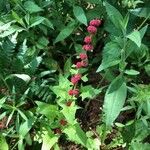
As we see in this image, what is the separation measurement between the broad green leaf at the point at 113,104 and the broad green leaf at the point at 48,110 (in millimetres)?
284

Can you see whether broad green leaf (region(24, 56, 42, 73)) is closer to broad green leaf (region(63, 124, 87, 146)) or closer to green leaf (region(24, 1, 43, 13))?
green leaf (region(24, 1, 43, 13))

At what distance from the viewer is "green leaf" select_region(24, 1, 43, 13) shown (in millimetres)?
1970

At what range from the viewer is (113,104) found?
177 cm

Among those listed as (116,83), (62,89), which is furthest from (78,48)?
(116,83)

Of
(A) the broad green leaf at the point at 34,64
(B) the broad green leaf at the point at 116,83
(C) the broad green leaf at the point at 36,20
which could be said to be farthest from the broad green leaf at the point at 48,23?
(B) the broad green leaf at the point at 116,83

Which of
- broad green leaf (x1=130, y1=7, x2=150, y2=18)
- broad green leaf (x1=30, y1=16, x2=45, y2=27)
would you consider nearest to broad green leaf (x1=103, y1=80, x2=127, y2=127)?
broad green leaf (x1=130, y1=7, x2=150, y2=18)

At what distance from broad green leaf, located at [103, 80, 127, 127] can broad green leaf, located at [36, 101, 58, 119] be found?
0.28m

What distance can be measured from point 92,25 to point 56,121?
0.50 m

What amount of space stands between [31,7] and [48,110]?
0.51 metres

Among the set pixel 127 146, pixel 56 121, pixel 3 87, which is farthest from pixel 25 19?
pixel 127 146

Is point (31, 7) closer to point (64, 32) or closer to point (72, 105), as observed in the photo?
point (64, 32)

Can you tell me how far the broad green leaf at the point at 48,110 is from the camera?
192 cm

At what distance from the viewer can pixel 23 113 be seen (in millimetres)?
1996

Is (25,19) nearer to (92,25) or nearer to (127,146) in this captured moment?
(92,25)
